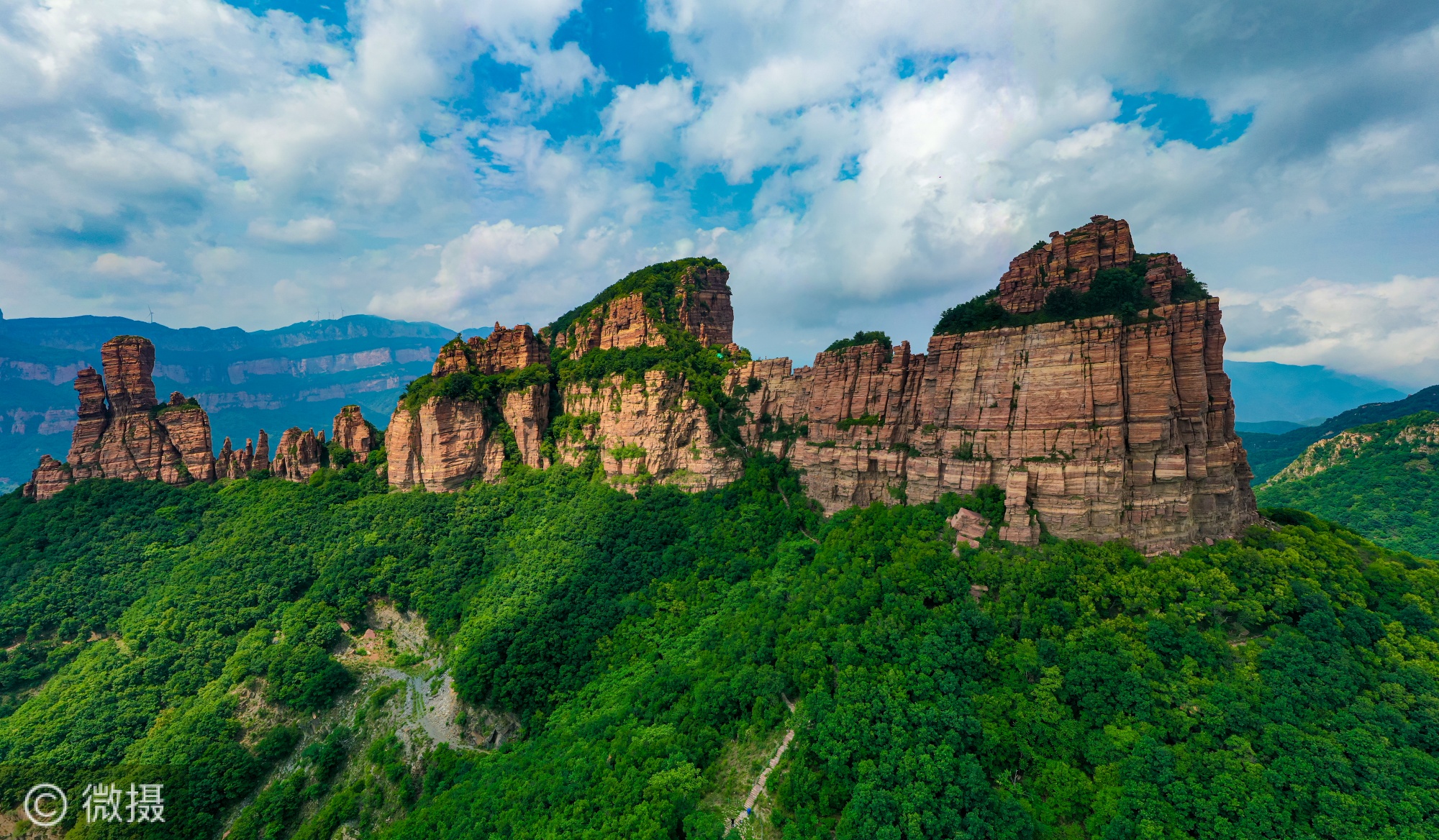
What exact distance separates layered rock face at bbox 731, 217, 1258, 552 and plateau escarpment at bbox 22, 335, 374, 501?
2776 inches

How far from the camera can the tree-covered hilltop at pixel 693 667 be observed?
2241 cm

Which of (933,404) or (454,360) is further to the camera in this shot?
(454,360)

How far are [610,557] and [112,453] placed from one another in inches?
2448

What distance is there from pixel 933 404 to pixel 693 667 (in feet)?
91.2

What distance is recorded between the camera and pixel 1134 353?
104ft

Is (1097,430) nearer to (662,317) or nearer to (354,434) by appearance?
(662,317)

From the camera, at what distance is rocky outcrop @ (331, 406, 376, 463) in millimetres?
64688

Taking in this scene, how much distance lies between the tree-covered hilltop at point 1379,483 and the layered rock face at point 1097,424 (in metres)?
36.6

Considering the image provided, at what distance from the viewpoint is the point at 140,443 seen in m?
59.8

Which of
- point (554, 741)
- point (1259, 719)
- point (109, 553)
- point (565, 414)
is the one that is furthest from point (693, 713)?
point (109, 553)

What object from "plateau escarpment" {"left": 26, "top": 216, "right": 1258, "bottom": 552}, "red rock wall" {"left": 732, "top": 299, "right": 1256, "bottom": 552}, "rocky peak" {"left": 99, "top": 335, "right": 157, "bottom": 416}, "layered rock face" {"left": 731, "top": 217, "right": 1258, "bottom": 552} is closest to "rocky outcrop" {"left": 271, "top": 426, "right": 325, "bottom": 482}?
"plateau escarpment" {"left": 26, "top": 216, "right": 1258, "bottom": 552}

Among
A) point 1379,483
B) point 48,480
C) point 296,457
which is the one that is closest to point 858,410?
point 1379,483

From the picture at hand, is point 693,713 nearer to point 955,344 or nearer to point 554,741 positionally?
point 554,741

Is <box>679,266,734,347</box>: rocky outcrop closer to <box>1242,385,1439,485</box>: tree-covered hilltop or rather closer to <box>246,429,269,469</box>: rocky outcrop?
<box>246,429,269,469</box>: rocky outcrop
